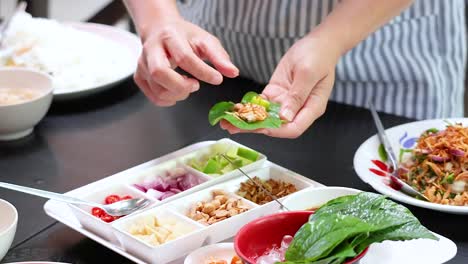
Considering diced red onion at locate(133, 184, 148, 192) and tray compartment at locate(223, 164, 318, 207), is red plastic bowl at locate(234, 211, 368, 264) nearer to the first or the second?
tray compartment at locate(223, 164, 318, 207)

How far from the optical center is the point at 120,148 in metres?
1.88

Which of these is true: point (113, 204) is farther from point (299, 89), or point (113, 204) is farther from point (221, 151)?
point (299, 89)

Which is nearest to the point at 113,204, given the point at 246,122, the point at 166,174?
the point at 166,174

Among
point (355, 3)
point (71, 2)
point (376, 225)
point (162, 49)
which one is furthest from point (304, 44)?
point (71, 2)

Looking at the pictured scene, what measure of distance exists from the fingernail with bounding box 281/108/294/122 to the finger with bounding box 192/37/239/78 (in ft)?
0.38

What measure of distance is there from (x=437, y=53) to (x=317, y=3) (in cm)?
36

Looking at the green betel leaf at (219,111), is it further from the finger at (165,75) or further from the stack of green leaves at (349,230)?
the stack of green leaves at (349,230)

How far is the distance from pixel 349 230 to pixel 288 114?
1.66 feet

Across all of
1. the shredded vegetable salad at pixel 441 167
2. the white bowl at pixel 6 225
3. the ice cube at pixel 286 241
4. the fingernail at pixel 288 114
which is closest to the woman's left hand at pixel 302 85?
the fingernail at pixel 288 114

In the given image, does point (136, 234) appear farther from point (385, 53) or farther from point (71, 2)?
point (71, 2)

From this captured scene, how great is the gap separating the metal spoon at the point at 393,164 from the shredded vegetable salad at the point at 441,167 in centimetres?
2

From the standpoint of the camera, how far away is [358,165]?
1705 millimetres

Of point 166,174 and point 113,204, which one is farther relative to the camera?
point 166,174

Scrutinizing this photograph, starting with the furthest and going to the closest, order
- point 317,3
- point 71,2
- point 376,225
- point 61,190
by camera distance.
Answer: point 71,2
point 317,3
point 61,190
point 376,225
